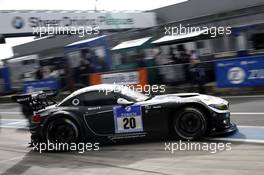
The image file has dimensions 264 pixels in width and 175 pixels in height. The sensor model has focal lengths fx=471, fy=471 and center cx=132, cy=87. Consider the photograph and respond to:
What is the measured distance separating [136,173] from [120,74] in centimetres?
1208

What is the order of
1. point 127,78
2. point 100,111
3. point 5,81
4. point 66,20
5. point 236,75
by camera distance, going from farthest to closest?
point 5,81, point 66,20, point 127,78, point 236,75, point 100,111

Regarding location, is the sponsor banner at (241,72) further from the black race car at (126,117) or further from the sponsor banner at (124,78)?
the black race car at (126,117)

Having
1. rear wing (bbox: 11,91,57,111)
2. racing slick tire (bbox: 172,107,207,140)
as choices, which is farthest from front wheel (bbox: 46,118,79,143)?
rear wing (bbox: 11,91,57,111)

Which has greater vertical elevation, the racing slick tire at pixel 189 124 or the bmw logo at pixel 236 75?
the bmw logo at pixel 236 75

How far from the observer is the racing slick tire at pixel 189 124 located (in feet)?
27.9

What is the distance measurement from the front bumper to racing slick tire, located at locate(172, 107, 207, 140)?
0.17 meters

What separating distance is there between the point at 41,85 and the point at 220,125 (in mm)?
17579

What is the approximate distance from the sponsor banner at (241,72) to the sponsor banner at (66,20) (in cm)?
1564

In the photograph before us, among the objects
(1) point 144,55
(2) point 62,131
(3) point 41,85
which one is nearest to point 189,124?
(2) point 62,131

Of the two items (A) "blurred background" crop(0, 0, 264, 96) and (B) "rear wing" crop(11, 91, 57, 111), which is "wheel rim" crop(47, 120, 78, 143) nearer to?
(B) "rear wing" crop(11, 91, 57, 111)

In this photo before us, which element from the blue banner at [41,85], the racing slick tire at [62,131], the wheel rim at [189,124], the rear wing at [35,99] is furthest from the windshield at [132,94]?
the blue banner at [41,85]

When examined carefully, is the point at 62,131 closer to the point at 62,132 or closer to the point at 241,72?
the point at 62,132

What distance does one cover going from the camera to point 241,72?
15430 millimetres

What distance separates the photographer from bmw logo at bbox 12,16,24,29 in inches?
1103
